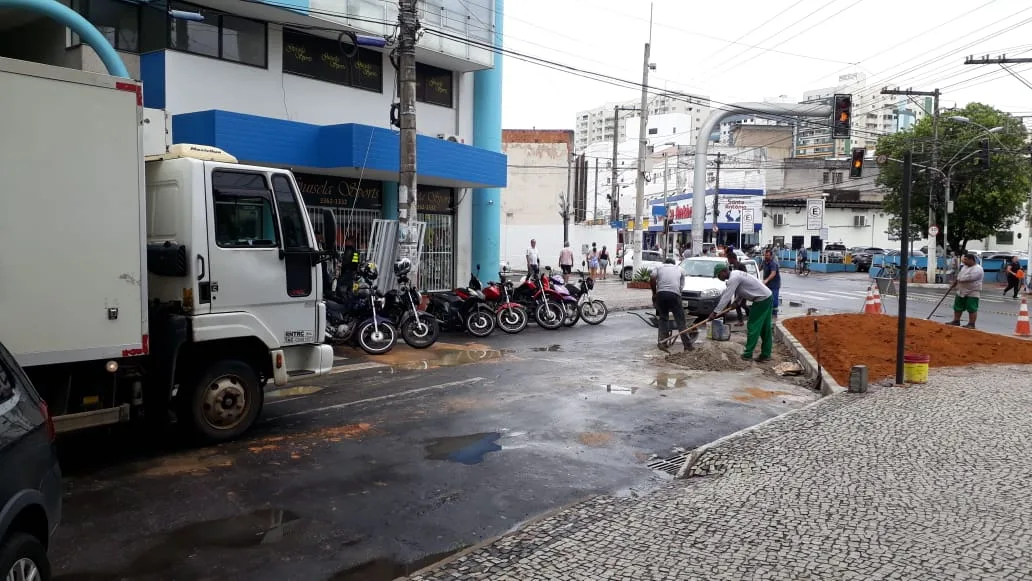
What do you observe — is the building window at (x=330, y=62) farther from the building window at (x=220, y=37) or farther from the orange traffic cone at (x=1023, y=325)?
the orange traffic cone at (x=1023, y=325)

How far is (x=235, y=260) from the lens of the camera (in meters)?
7.04

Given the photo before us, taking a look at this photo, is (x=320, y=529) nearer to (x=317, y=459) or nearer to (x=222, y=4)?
(x=317, y=459)

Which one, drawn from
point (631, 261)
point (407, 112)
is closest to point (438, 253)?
point (407, 112)

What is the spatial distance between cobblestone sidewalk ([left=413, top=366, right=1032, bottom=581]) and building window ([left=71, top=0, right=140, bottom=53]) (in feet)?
44.9

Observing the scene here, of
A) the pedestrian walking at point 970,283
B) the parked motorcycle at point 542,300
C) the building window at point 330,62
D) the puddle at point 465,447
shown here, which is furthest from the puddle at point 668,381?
the building window at point 330,62

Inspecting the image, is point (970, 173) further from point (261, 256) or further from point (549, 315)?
point (261, 256)

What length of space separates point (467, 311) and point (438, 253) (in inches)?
247

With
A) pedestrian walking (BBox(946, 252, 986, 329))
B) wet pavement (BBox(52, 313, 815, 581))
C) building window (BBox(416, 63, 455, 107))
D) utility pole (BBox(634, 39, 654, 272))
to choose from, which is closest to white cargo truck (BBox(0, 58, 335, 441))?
wet pavement (BBox(52, 313, 815, 581))

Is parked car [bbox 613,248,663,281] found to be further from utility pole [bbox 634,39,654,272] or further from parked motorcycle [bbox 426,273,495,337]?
parked motorcycle [bbox 426,273,495,337]

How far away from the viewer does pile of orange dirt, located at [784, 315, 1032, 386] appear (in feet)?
38.1

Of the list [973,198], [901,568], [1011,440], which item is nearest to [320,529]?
[901,568]

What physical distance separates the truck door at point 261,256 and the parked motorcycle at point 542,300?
9017 millimetres

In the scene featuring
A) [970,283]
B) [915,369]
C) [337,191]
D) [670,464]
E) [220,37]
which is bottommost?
[670,464]

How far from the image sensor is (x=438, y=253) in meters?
21.3
